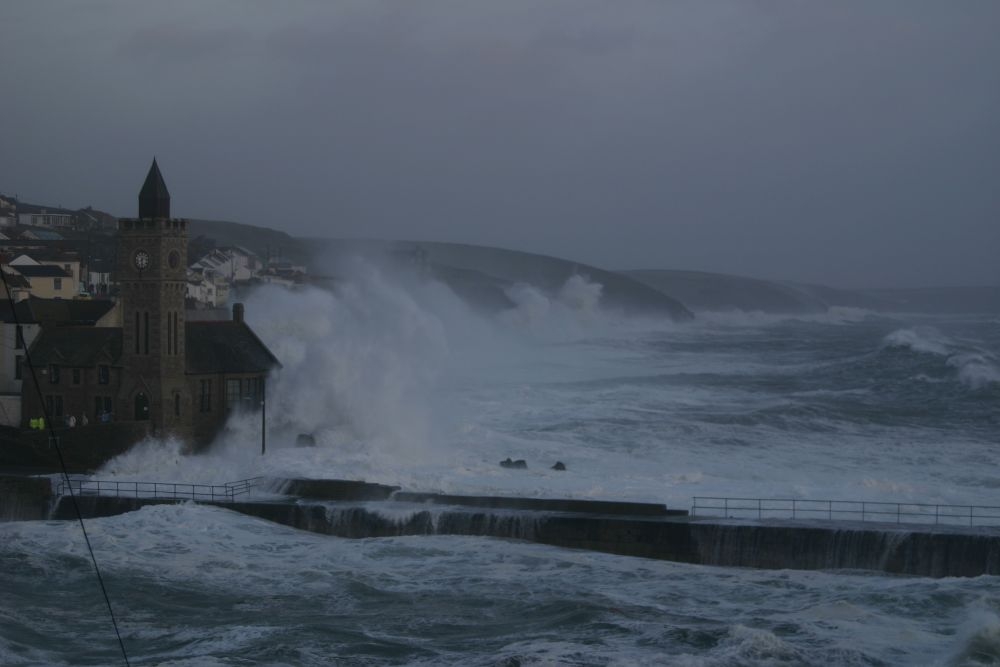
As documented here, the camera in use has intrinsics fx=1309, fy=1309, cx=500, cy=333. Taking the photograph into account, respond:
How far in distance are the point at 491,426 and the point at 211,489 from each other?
44.5 feet

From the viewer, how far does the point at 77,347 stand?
33469mm

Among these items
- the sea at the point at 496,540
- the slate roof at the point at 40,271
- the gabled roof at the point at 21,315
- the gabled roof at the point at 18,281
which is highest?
the slate roof at the point at 40,271

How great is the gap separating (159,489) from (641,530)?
37.2 feet

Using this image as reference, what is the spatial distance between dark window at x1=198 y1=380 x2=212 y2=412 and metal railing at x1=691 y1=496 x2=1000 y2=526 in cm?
1278

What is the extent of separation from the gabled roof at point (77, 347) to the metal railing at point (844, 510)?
15263 mm

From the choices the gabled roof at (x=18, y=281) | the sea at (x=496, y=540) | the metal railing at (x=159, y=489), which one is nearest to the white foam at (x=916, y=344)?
the sea at (x=496, y=540)

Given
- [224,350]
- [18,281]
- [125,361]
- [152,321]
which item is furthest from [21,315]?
[18,281]

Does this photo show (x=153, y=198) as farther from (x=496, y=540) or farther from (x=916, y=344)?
(x=916, y=344)

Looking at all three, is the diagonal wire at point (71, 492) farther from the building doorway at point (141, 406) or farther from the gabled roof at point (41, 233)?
the gabled roof at point (41, 233)

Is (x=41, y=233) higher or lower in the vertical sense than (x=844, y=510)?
higher

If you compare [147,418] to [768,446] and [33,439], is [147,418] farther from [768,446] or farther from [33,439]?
[768,446]

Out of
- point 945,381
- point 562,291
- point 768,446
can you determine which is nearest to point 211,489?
point 768,446

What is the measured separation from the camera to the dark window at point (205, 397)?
33250 millimetres

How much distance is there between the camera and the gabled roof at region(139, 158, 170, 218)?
3281 cm
